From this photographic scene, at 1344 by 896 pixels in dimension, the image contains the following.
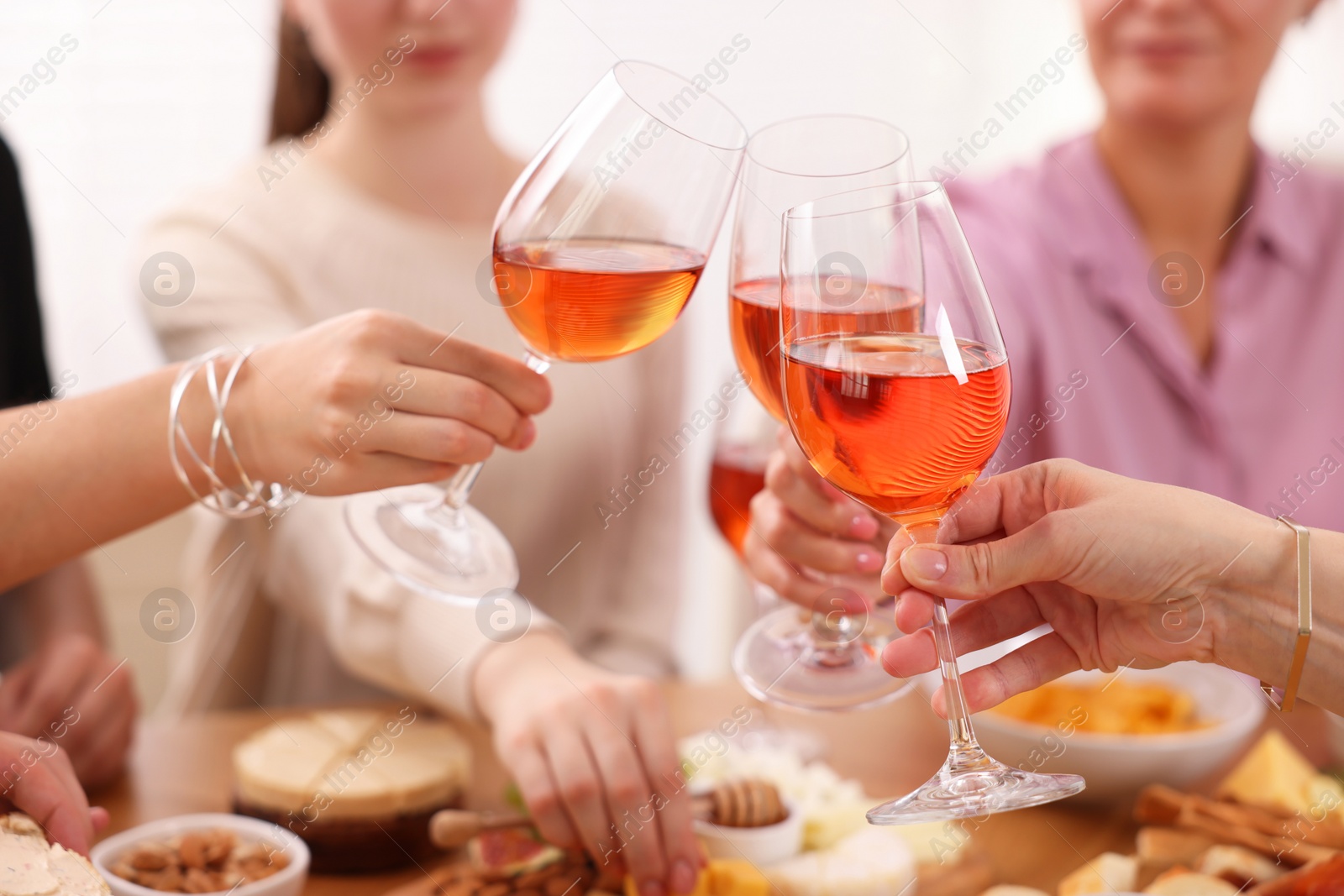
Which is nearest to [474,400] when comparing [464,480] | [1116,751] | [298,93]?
[464,480]

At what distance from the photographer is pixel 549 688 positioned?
1.17 m

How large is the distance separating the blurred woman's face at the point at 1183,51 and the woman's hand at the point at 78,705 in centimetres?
183

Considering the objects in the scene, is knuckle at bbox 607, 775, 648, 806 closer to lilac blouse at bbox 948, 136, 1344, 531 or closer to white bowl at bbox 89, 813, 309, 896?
white bowl at bbox 89, 813, 309, 896

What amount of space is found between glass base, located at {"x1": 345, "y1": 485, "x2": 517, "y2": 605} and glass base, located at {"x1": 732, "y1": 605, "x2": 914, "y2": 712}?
0.27 metres

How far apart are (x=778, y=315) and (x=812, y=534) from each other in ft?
1.09

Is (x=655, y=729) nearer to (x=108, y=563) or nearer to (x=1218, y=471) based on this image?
(x=1218, y=471)

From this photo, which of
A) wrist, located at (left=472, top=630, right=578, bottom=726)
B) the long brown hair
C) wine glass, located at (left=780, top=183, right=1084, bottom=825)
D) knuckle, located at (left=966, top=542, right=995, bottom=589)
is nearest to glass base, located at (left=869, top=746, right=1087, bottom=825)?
wine glass, located at (left=780, top=183, right=1084, bottom=825)

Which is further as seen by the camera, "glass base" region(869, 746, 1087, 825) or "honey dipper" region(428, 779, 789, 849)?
"honey dipper" region(428, 779, 789, 849)

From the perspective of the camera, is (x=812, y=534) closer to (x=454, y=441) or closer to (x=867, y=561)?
(x=867, y=561)

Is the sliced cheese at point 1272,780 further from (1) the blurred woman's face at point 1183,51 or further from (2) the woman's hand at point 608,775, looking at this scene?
(1) the blurred woman's face at point 1183,51

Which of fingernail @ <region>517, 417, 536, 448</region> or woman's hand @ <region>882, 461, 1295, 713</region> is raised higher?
fingernail @ <region>517, 417, 536, 448</region>

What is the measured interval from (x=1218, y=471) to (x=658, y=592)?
107 cm

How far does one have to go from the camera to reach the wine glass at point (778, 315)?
3.05ft

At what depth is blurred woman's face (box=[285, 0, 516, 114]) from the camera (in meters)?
1.76
